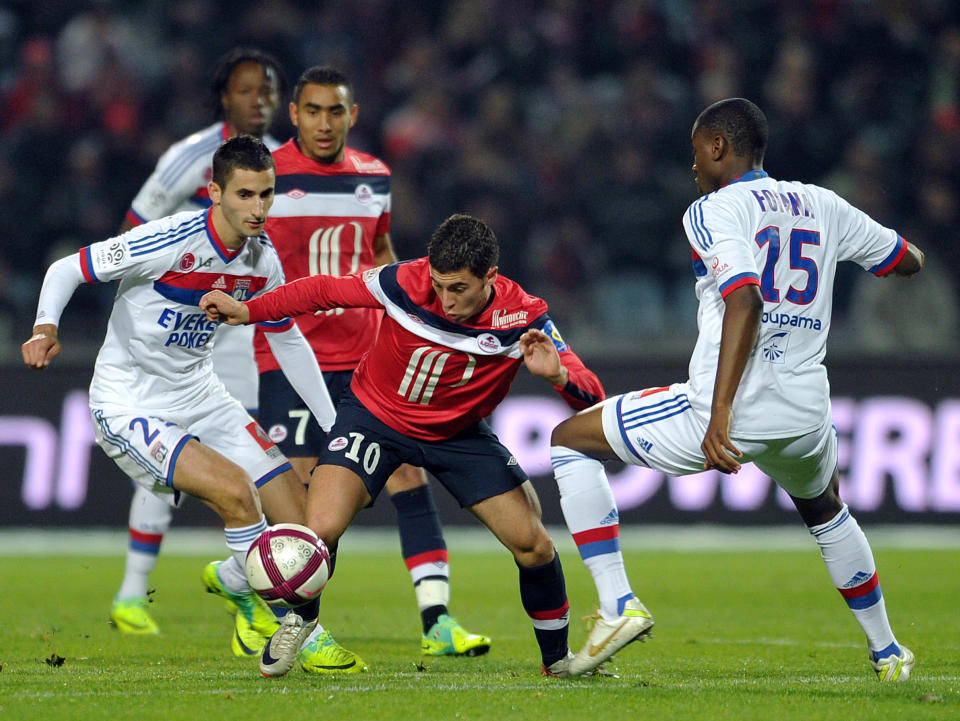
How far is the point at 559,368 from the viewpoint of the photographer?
16.2 ft

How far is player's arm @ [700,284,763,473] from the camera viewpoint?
463 centimetres

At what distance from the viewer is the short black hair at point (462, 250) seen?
502 cm

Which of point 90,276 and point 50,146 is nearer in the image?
point 90,276

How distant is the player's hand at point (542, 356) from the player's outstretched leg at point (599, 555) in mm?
331

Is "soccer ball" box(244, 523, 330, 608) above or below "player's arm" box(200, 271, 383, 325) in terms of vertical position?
below

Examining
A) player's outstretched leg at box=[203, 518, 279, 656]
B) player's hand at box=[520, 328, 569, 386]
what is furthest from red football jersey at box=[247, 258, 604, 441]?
player's outstretched leg at box=[203, 518, 279, 656]

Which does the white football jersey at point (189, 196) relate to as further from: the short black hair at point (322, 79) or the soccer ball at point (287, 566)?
the soccer ball at point (287, 566)

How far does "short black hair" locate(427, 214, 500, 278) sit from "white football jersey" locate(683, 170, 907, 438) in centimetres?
74

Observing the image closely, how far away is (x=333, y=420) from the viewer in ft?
19.6

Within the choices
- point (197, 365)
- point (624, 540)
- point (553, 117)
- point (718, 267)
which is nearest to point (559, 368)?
point (718, 267)

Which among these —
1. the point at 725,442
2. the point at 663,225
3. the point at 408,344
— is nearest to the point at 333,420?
the point at 408,344

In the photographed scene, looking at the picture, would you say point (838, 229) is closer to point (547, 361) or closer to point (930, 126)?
point (547, 361)

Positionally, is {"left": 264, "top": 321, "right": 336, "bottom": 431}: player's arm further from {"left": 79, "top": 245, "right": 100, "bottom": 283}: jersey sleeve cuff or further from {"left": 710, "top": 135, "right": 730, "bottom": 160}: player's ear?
{"left": 710, "top": 135, "right": 730, "bottom": 160}: player's ear

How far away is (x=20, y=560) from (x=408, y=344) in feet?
19.0
